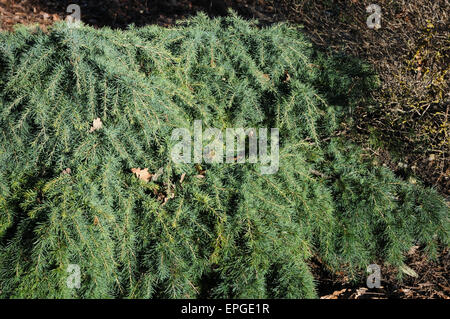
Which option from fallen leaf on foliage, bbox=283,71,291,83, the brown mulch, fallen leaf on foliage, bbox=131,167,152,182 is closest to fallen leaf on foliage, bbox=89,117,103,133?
fallen leaf on foliage, bbox=131,167,152,182

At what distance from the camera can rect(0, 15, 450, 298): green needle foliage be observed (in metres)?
1.98

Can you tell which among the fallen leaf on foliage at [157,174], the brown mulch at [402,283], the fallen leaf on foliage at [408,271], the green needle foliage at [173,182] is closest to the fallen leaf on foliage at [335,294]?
the brown mulch at [402,283]

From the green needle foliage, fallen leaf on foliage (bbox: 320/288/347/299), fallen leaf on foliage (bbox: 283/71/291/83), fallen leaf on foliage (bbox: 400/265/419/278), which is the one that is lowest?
fallen leaf on foliage (bbox: 320/288/347/299)

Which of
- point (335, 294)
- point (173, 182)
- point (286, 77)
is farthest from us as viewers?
point (286, 77)

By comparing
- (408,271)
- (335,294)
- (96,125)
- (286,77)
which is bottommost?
(335,294)

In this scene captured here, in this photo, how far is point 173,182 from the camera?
2248 millimetres

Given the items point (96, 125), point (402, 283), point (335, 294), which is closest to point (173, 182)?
point (96, 125)

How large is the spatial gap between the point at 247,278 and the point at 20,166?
4.83 ft

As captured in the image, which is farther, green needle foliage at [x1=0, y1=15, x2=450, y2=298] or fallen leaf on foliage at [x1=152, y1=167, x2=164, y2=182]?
fallen leaf on foliage at [x1=152, y1=167, x2=164, y2=182]

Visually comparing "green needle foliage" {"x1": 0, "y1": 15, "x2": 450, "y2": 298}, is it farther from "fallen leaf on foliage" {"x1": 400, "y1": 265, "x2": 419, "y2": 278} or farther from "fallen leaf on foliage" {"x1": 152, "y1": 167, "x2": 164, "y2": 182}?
"fallen leaf on foliage" {"x1": 400, "y1": 265, "x2": 419, "y2": 278}

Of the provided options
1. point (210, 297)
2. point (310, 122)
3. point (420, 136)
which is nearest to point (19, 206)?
point (210, 297)

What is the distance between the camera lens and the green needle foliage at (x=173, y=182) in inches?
77.9

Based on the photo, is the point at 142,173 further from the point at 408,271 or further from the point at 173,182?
the point at 408,271
